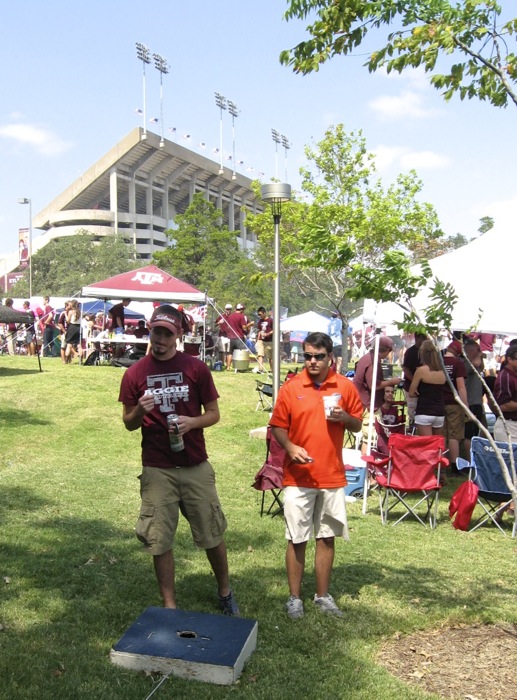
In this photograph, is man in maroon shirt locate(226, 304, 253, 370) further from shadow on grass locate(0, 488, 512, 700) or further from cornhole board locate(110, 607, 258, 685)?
cornhole board locate(110, 607, 258, 685)

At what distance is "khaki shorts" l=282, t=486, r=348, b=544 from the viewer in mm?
5012

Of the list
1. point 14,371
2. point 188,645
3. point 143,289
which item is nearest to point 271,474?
point 188,645

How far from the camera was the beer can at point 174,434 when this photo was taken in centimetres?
454

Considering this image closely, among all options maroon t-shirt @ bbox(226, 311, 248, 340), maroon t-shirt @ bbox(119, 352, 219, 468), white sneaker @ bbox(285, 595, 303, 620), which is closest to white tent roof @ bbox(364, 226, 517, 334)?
white sneaker @ bbox(285, 595, 303, 620)

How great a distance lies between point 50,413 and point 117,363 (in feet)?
22.7

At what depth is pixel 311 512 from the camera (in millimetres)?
5082

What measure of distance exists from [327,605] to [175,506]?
1.23 meters

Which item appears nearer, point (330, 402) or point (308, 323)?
point (330, 402)

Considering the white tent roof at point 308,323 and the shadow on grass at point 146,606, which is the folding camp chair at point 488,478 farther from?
the white tent roof at point 308,323

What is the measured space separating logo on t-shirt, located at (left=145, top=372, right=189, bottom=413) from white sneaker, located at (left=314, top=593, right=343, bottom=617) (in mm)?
1618

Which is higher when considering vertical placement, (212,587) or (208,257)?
(208,257)

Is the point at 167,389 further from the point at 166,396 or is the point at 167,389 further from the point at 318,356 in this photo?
the point at 318,356

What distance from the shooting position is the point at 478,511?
8727 mm

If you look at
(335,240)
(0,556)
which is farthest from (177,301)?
(335,240)
